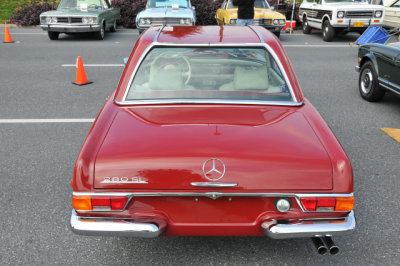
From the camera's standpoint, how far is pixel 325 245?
98.7 inches

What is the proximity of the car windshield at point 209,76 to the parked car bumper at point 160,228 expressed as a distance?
1.09 meters

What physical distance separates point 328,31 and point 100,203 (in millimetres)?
13235

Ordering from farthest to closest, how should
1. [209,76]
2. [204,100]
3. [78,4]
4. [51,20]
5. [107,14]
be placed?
1. [107,14]
2. [78,4]
3. [51,20]
4. [209,76]
5. [204,100]

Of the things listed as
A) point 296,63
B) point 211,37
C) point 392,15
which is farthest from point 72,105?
point 392,15

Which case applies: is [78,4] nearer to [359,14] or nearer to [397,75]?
[359,14]

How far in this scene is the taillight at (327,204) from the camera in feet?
7.90

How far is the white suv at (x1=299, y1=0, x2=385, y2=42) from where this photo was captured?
1348cm

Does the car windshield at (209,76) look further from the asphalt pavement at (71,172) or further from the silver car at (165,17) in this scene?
the silver car at (165,17)

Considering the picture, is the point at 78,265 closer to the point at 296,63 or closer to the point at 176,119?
the point at 176,119

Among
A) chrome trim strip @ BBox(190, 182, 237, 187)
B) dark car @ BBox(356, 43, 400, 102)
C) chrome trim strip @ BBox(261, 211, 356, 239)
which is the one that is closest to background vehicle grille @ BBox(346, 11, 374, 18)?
dark car @ BBox(356, 43, 400, 102)

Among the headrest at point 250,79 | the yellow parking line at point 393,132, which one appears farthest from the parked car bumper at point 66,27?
the headrest at point 250,79

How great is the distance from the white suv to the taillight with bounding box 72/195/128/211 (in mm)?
12893

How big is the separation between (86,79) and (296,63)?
535 cm

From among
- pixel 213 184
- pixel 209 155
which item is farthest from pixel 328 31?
pixel 213 184
